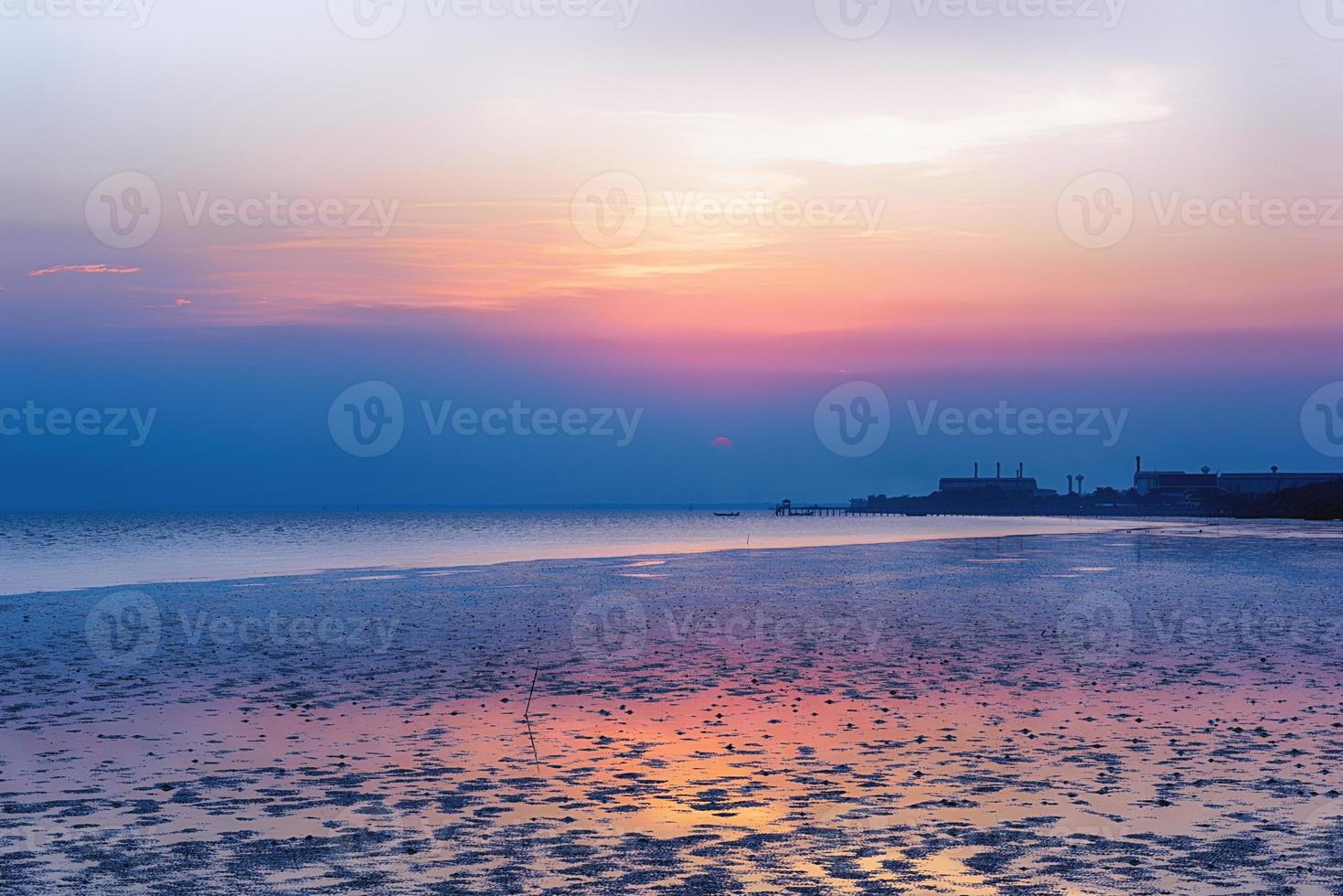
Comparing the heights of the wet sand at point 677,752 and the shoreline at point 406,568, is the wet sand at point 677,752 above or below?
above

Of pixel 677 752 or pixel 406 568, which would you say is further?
pixel 406 568

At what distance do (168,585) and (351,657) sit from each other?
28.9m

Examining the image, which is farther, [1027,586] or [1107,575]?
[1107,575]

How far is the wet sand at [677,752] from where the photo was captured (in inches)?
415

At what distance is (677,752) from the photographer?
15719mm

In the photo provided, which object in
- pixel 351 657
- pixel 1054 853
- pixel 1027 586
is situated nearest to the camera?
pixel 1054 853

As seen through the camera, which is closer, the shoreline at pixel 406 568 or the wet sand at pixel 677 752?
the wet sand at pixel 677 752

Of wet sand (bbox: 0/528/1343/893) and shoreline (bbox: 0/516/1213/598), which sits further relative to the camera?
shoreline (bbox: 0/516/1213/598)

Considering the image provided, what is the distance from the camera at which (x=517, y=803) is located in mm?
12898

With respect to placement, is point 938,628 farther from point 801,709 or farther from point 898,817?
point 898,817

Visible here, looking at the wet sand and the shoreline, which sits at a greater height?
the wet sand

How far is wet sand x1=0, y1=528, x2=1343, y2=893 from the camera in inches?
415

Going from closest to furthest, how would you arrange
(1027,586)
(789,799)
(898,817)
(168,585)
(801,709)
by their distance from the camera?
(898,817)
(789,799)
(801,709)
(1027,586)
(168,585)

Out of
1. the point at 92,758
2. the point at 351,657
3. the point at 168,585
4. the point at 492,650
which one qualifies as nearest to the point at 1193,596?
the point at 492,650
